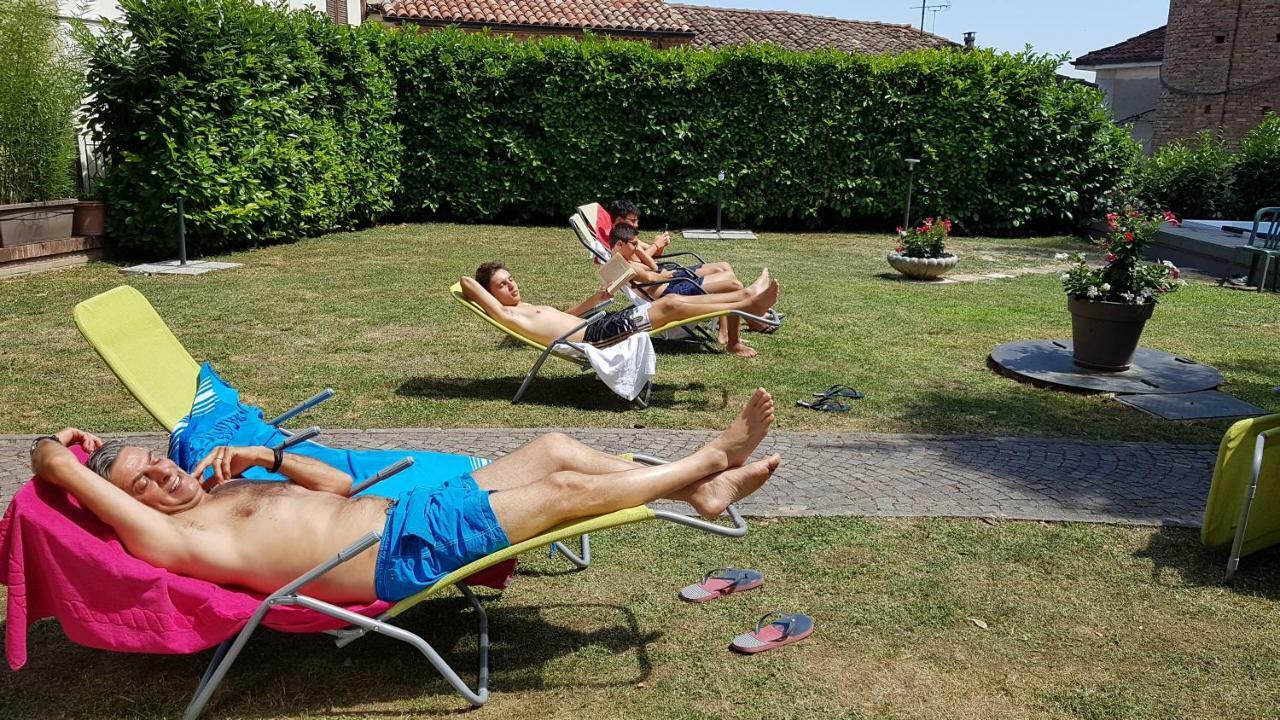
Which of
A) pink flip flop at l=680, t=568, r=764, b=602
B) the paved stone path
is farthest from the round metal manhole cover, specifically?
pink flip flop at l=680, t=568, r=764, b=602

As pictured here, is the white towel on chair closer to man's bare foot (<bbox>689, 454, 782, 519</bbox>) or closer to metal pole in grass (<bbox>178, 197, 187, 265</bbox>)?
man's bare foot (<bbox>689, 454, 782, 519</bbox>)

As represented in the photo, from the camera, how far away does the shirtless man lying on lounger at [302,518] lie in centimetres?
287

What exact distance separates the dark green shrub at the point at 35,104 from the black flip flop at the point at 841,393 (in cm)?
886

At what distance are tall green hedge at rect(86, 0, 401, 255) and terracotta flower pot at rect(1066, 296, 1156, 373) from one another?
9.16 metres

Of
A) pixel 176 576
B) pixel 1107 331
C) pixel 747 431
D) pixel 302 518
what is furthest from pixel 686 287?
pixel 176 576

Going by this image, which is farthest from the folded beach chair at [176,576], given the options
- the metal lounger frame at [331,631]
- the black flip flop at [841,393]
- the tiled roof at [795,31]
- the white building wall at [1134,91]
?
the white building wall at [1134,91]

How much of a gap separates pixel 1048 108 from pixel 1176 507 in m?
13.2

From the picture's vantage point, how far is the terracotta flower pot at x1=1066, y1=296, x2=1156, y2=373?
22.2 feet

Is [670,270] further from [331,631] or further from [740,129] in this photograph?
[740,129]

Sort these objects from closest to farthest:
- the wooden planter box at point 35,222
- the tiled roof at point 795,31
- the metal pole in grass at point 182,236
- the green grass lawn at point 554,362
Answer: the green grass lawn at point 554,362
the wooden planter box at point 35,222
the metal pole in grass at point 182,236
the tiled roof at point 795,31

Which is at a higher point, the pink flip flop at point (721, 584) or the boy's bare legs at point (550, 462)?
the boy's bare legs at point (550, 462)

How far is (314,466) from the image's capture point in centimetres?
350

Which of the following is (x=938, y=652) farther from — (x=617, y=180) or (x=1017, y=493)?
(x=617, y=180)

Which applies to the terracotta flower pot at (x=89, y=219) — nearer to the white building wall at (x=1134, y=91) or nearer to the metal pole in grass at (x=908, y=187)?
the metal pole in grass at (x=908, y=187)
